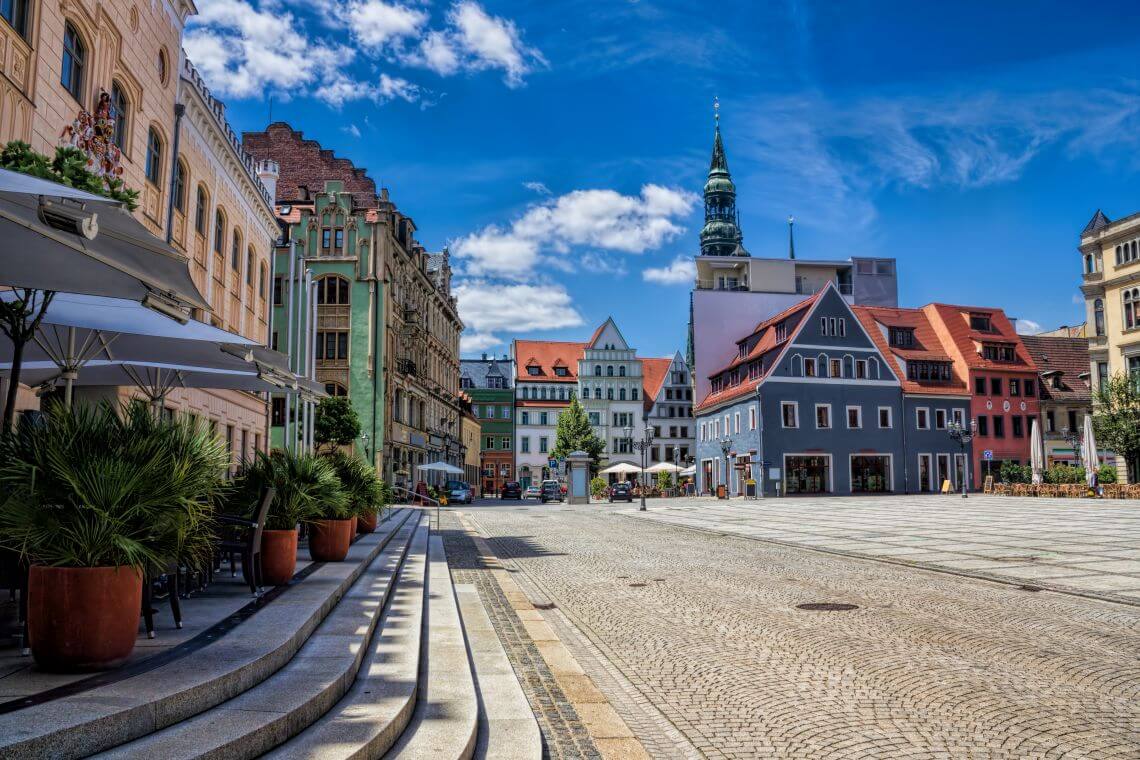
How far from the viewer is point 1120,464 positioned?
51.7 metres

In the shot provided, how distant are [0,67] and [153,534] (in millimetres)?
11536

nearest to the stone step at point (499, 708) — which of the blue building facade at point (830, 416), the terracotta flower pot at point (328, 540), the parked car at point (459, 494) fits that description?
the terracotta flower pot at point (328, 540)

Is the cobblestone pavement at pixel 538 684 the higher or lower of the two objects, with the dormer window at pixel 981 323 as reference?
lower

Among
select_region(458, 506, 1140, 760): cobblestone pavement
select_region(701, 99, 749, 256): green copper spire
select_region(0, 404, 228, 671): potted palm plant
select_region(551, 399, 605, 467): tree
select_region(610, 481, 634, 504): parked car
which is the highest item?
select_region(701, 99, 749, 256): green copper spire

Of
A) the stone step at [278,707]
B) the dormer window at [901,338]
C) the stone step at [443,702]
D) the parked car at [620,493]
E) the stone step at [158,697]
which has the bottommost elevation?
the parked car at [620,493]

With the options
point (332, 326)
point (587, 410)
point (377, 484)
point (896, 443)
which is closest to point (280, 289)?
point (332, 326)

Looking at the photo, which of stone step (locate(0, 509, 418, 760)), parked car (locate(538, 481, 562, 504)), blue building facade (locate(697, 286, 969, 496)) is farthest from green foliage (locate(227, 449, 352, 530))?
parked car (locate(538, 481, 562, 504))

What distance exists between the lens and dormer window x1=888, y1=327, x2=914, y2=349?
63.9m

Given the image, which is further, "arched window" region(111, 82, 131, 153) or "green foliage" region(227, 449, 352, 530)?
"arched window" region(111, 82, 131, 153)

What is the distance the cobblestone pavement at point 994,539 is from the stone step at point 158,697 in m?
9.86

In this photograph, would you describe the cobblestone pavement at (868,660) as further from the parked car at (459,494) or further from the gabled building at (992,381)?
the gabled building at (992,381)

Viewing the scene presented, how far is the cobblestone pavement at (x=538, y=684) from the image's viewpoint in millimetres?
5309

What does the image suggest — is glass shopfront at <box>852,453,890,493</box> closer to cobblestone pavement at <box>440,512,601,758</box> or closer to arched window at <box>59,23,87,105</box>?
cobblestone pavement at <box>440,512,601,758</box>

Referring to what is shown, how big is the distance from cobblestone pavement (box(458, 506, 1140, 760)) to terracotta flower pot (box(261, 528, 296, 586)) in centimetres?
329
